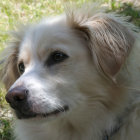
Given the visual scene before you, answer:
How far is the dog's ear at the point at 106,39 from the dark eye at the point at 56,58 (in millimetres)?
296

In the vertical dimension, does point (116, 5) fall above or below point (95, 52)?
below

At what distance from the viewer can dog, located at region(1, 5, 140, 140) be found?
287cm

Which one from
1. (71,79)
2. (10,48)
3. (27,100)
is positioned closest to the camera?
(27,100)

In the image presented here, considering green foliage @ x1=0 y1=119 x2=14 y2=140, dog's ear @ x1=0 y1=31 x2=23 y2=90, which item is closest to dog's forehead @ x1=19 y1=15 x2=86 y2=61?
dog's ear @ x1=0 y1=31 x2=23 y2=90

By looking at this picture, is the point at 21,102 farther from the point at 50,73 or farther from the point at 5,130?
the point at 5,130

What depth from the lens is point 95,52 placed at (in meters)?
3.01

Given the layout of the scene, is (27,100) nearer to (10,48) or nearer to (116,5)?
(10,48)

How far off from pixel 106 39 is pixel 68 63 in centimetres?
45

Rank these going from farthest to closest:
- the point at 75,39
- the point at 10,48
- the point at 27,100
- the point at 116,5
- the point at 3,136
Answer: the point at 116,5 → the point at 3,136 → the point at 10,48 → the point at 75,39 → the point at 27,100

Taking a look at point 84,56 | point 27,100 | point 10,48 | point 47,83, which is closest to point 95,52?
point 84,56

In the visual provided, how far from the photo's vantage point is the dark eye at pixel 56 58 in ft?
9.97

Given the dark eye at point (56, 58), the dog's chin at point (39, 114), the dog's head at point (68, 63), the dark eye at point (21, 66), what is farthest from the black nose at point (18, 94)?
the dark eye at point (21, 66)

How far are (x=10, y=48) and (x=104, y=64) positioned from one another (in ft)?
4.48

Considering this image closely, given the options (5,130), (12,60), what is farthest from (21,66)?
(5,130)
